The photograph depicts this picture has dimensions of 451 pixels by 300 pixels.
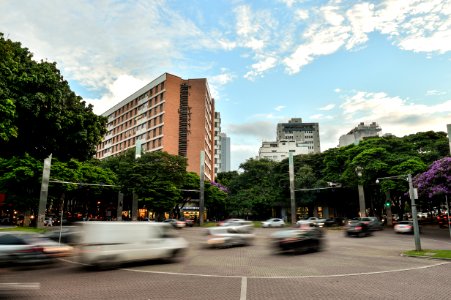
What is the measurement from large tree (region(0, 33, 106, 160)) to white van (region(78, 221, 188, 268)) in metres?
8.90

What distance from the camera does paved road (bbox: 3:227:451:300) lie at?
911 centimetres

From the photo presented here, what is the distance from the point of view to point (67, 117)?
22.5 meters

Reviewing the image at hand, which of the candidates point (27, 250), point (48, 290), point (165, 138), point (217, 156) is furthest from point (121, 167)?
point (217, 156)

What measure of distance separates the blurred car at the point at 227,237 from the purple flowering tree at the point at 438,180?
1614 cm

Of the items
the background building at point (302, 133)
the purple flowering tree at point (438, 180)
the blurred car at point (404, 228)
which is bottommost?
the blurred car at point (404, 228)

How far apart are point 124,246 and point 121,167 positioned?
35.2m

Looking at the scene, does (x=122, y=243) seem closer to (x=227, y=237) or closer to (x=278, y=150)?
(x=227, y=237)

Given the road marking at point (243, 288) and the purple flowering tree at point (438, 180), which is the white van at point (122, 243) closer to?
the road marking at point (243, 288)

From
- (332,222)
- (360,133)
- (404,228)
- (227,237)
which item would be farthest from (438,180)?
(360,133)

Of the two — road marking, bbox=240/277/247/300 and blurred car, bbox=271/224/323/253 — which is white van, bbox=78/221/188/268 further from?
blurred car, bbox=271/224/323/253

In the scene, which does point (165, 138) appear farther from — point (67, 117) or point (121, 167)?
point (67, 117)

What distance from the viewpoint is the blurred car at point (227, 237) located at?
67.0 ft

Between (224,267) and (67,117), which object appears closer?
(224,267)

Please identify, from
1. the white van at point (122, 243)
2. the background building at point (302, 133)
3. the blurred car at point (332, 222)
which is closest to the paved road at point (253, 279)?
the white van at point (122, 243)
